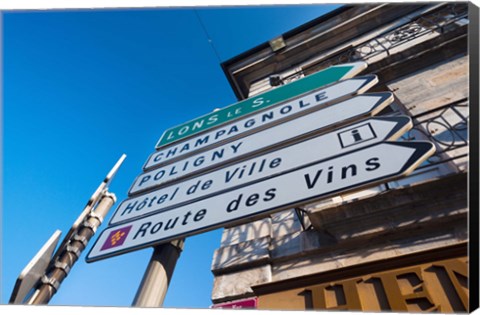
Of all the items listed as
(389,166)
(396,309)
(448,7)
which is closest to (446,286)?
(396,309)

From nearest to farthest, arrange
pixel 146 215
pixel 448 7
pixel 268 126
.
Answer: pixel 146 215 → pixel 268 126 → pixel 448 7

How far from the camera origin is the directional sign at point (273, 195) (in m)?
1.94

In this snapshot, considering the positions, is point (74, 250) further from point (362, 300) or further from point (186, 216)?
point (362, 300)

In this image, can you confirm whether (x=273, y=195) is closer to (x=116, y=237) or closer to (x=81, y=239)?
Answer: (x=116, y=237)

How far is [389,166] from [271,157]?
3.36 feet

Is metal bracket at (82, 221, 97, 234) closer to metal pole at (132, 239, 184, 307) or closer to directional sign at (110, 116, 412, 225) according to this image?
directional sign at (110, 116, 412, 225)

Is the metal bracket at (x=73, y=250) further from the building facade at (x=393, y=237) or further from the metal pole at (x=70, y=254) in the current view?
the building facade at (x=393, y=237)

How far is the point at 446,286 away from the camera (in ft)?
7.19

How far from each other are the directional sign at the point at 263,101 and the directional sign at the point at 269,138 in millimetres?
602

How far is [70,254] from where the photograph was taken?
4.16 meters

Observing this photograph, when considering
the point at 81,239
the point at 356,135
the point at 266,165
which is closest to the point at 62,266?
the point at 81,239

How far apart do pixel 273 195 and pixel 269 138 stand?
0.89 meters

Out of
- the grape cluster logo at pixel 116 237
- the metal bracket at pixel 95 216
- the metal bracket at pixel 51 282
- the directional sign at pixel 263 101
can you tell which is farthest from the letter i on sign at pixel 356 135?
the metal bracket at pixel 95 216

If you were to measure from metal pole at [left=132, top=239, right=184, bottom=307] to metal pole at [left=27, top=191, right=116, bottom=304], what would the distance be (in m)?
2.12
